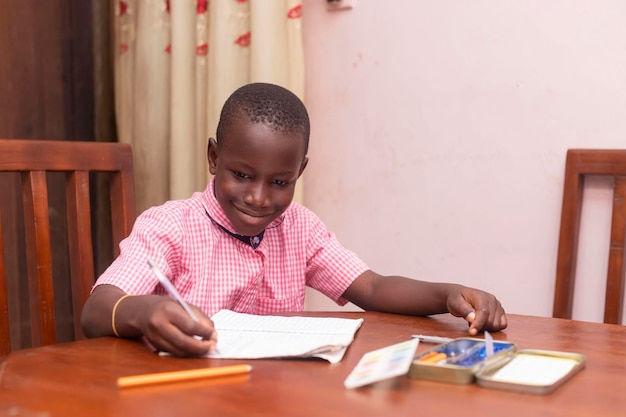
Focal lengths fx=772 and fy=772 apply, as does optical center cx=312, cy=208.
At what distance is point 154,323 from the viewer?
2.86 ft

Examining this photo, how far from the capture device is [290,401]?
70 centimetres

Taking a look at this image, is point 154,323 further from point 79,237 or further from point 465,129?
point 465,129

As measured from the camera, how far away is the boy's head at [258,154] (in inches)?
47.4

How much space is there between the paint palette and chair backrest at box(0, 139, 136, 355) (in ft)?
2.20

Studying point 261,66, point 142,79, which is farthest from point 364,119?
point 142,79

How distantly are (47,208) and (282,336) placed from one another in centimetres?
59

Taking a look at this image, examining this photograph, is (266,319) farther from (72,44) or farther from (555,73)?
(72,44)

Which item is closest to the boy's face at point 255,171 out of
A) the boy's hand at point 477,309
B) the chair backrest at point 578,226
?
the boy's hand at point 477,309

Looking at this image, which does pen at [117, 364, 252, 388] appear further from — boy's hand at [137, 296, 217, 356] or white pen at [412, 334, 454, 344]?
white pen at [412, 334, 454, 344]

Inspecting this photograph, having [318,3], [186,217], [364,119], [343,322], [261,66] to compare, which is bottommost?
[343,322]

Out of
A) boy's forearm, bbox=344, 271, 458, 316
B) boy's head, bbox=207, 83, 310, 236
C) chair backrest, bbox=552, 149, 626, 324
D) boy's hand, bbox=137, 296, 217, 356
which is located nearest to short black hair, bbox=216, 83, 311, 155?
boy's head, bbox=207, 83, 310, 236

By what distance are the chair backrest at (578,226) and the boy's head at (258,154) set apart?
0.63 meters

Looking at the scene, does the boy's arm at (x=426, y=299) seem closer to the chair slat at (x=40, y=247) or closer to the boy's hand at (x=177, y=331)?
the boy's hand at (x=177, y=331)

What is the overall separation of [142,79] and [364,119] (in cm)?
68
